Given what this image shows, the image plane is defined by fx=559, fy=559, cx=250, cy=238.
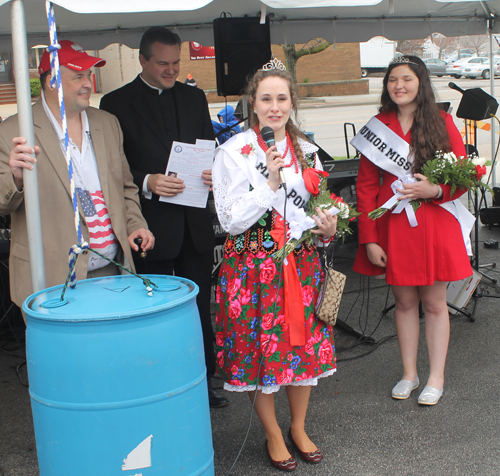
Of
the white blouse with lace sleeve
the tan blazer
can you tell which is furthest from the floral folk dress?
the tan blazer

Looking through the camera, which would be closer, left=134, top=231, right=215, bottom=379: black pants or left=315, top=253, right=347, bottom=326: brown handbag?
left=315, top=253, right=347, bottom=326: brown handbag

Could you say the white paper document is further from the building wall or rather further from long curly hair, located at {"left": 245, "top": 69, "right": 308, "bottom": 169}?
the building wall

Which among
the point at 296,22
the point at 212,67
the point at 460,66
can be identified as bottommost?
the point at 296,22

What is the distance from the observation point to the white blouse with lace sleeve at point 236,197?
2338 millimetres

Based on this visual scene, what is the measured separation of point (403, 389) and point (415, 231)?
937 mm

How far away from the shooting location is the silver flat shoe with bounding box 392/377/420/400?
3.23m

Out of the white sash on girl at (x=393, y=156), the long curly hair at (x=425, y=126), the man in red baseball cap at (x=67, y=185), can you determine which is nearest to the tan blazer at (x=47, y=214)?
the man in red baseball cap at (x=67, y=185)

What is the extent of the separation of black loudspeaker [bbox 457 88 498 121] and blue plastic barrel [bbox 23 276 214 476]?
3648mm

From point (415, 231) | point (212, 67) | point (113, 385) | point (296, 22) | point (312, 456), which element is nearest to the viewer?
point (113, 385)

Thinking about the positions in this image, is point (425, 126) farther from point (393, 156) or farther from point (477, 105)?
point (477, 105)

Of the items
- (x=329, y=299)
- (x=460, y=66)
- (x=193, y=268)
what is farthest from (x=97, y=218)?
(x=460, y=66)

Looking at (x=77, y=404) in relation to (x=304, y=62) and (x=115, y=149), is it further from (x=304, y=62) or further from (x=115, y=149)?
(x=304, y=62)

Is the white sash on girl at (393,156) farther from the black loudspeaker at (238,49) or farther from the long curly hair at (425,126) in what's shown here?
the black loudspeaker at (238,49)

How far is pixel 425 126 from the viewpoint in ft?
9.74
